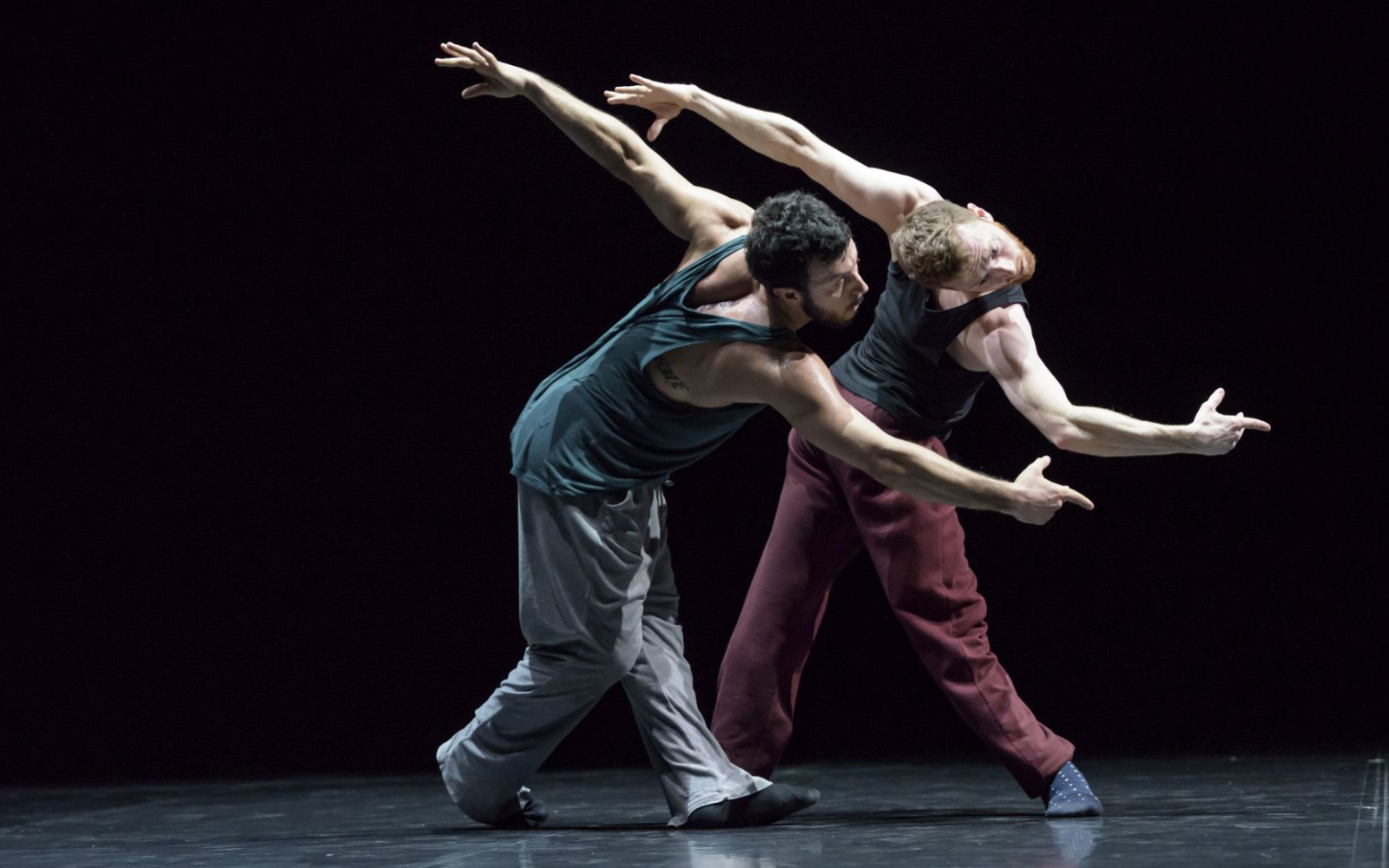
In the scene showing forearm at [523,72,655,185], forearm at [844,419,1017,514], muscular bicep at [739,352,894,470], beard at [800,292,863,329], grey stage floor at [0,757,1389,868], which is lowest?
grey stage floor at [0,757,1389,868]

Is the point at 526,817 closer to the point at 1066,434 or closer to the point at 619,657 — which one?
the point at 619,657

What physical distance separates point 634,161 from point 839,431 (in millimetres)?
648

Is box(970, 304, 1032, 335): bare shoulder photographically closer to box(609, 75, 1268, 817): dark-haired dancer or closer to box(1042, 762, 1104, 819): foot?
box(609, 75, 1268, 817): dark-haired dancer

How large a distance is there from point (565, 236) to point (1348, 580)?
7.55 feet

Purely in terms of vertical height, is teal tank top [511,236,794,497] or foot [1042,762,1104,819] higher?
teal tank top [511,236,794,497]

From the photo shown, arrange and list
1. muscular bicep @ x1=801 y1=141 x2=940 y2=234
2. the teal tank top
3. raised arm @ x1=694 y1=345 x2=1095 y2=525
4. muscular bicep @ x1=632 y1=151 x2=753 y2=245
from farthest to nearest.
Answer: 1. muscular bicep @ x1=801 y1=141 x2=940 y2=234
2. muscular bicep @ x1=632 y1=151 x2=753 y2=245
3. the teal tank top
4. raised arm @ x1=694 y1=345 x2=1095 y2=525

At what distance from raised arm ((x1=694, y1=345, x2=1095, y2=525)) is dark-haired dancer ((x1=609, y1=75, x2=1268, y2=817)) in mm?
283

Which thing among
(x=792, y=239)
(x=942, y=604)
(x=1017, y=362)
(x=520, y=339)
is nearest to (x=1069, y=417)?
(x=1017, y=362)

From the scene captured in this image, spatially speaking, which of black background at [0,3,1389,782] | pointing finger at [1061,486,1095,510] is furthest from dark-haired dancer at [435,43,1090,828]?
black background at [0,3,1389,782]

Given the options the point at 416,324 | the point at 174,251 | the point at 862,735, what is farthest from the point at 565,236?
the point at 862,735

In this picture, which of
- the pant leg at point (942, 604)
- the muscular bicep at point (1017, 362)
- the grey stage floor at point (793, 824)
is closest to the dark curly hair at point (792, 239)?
the muscular bicep at point (1017, 362)

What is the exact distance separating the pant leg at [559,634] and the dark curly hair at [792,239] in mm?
468

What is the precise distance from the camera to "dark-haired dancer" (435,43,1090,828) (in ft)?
7.78

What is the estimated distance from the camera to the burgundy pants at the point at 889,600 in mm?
2627
